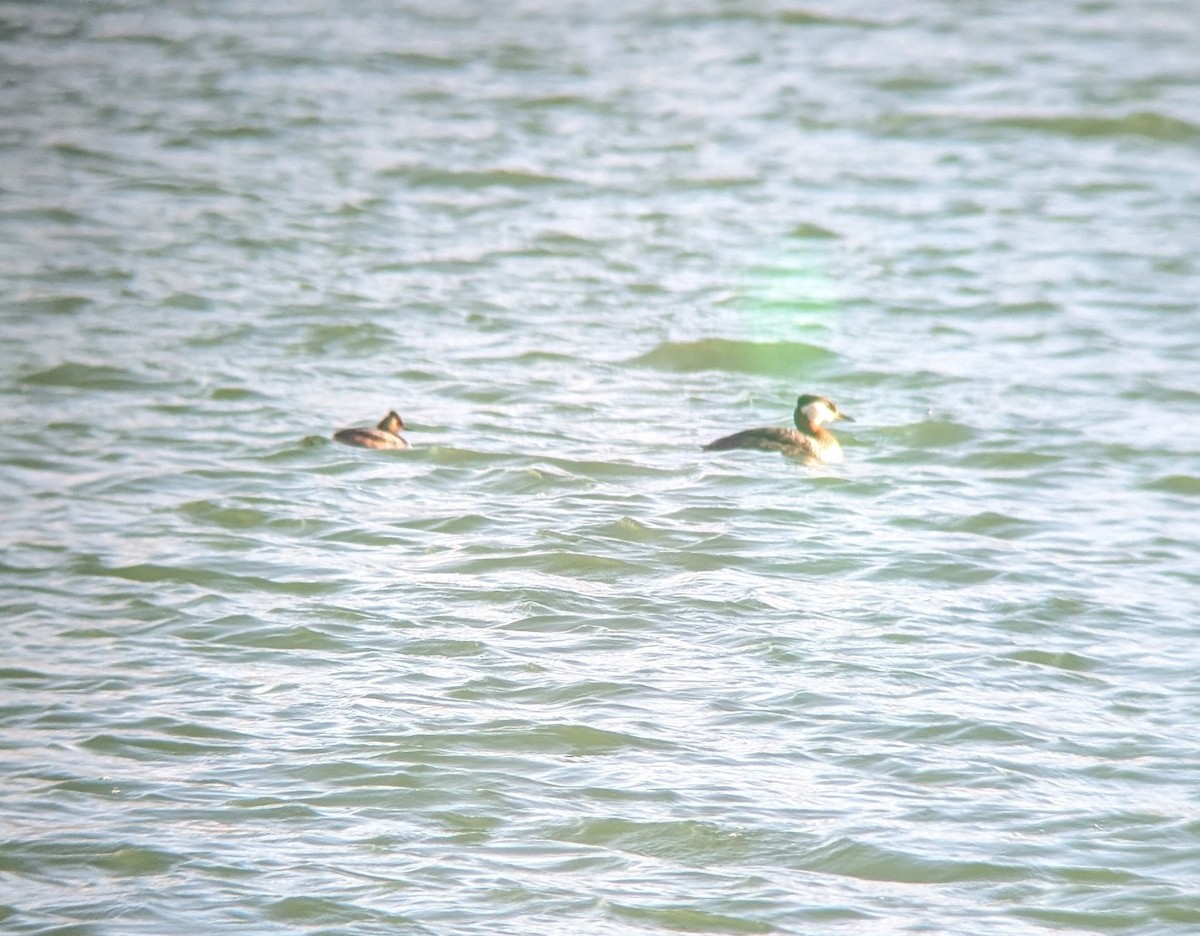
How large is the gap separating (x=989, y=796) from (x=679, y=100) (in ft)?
46.9

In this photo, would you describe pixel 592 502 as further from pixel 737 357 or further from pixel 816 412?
pixel 737 357

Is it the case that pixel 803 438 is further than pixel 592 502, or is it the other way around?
pixel 803 438

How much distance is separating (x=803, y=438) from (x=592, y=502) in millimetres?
1405

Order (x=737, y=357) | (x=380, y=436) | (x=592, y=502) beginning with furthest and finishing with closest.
Answer: (x=737, y=357) → (x=380, y=436) → (x=592, y=502)

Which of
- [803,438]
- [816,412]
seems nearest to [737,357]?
[816,412]

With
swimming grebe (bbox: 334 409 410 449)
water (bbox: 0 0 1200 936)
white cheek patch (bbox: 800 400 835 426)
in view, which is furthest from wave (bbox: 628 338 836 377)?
swimming grebe (bbox: 334 409 410 449)

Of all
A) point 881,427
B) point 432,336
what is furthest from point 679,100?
point 881,427

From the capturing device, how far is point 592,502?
391 inches

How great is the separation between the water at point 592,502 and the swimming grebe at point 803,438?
0.10 metres

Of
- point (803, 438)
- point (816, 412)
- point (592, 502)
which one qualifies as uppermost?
point (816, 412)

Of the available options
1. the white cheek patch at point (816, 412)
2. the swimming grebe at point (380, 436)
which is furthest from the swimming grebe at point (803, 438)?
the swimming grebe at point (380, 436)

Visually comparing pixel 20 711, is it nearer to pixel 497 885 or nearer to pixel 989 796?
pixel 497 885

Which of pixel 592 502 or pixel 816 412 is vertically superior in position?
pixel 816 412

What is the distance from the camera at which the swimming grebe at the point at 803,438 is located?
34.6ft
